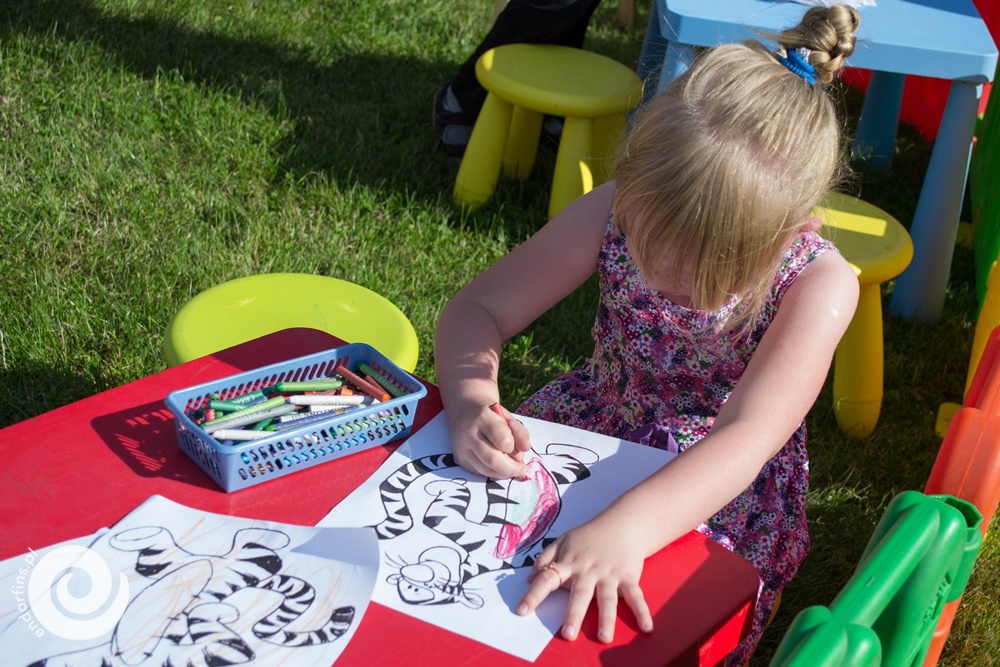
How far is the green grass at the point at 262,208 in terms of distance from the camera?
6.15 ft

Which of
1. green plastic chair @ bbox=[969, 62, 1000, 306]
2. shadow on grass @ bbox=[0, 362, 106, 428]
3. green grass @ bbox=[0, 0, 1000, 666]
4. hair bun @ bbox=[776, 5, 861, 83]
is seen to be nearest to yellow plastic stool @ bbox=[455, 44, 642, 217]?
green grass @ bbox=[0, 0, 1000, 666]

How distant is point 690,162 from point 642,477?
1.04 ft

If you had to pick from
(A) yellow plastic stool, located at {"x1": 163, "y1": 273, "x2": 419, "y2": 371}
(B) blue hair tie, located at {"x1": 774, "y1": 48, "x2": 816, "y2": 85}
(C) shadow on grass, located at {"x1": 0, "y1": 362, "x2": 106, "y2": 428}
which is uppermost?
(B) blue hair tie, located at {"x1": 774, "y1": 48, "x2": 816, "y2": 85}

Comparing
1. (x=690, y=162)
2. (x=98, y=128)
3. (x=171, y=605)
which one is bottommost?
(x=98, y=128)

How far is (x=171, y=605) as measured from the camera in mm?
748

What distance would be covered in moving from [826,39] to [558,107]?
128 cm

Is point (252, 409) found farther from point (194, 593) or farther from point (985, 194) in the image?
point (985, 194)

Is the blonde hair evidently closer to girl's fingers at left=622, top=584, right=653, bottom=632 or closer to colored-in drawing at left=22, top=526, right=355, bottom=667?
girl's fingers at left=622, top=584, right=653, bottom=632

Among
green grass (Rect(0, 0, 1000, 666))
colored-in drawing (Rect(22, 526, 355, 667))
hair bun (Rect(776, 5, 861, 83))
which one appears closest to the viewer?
colored-in drawing (Rect(22, 526, 355, 667))

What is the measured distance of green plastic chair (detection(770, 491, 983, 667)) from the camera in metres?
0.59

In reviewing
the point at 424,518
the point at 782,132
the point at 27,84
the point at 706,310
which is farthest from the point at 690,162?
the point at 27,84

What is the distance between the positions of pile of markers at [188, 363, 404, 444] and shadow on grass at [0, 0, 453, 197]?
1.66 metres

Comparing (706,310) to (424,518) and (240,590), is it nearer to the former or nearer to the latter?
(424,518)

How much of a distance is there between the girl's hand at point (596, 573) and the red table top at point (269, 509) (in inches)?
0.5
